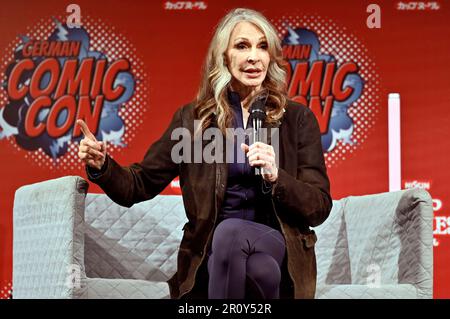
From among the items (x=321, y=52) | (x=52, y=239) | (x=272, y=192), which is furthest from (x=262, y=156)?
(x=321, y=52)

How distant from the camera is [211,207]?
2172mm

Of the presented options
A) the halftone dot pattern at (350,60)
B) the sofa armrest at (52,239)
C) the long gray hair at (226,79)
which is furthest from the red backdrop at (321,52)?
the long gray hair at (226,79)

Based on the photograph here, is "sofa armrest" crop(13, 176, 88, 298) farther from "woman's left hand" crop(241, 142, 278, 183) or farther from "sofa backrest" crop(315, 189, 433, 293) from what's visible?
"sofa backrest" crop(315, 189, 433, 293)

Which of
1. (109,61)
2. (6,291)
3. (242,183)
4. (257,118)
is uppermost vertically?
(109,61)

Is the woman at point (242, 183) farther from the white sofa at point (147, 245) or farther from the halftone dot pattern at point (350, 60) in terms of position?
the halftone dot pattern at point (350, 60)

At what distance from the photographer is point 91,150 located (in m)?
2.12

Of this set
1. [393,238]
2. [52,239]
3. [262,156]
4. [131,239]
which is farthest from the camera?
[131,239]

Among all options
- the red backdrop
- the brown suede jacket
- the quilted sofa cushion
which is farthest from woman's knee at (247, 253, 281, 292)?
the red backdrop

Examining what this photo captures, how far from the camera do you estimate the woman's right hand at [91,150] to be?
2104 mm

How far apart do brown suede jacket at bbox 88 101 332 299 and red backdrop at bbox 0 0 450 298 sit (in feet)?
5.63

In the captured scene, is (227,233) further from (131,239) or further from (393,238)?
(131,239)

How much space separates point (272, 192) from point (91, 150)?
19.9 inches
